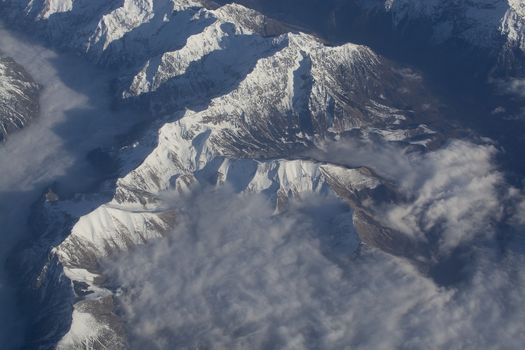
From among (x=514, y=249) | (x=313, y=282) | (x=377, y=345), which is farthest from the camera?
(x=514, y=249)

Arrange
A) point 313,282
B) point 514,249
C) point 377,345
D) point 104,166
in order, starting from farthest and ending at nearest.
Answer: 1. point 104,166
2. point 514,249
3. point 313,282
4. point 377,345

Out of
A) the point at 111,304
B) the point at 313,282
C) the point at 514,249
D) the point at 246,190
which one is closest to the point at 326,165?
the point at 246,190

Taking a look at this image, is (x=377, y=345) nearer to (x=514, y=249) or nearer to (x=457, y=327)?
(x=457, y=327)

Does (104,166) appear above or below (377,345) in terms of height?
above

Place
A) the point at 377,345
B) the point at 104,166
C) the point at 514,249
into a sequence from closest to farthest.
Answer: the point at 377,345, the point at 514,249, the point at 104,166

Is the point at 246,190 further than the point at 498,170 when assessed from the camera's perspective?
No

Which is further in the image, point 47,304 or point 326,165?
point 326,165

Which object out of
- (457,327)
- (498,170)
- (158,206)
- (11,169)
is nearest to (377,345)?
(457,327)

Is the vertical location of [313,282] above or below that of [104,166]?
below

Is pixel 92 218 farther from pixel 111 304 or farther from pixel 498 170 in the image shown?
pixel 498 170
